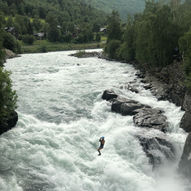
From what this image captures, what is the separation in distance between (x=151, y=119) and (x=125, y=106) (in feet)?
16.0

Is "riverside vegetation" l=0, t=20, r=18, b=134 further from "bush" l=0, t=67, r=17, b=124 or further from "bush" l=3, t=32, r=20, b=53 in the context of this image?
"bush" l=3, t=32, r=20, b=53

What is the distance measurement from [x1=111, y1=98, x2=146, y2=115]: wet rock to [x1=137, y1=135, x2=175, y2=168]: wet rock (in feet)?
24.7

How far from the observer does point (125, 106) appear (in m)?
31.5

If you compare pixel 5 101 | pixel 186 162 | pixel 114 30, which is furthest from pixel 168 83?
pixel 114 30

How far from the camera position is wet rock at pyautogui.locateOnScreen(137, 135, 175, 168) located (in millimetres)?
21688

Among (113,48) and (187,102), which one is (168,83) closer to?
(187,102)

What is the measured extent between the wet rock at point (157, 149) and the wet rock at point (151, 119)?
3.16 meters

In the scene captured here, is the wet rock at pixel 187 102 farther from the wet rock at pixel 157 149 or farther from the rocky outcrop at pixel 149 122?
the wet rock at pixel 157 149

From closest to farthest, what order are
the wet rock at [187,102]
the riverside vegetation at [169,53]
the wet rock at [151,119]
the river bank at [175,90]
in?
the river bank at [175,90]
the wet rock at [151,119]
the wet rock at [187,102]
the riverside vegetation at [169,53]

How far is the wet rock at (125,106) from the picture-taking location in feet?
101

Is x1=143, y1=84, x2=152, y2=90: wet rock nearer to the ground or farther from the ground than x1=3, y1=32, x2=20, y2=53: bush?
farther from the ground

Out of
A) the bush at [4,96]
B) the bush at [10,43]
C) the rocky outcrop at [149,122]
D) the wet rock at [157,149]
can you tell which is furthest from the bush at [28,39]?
the wet rock at [157,149]

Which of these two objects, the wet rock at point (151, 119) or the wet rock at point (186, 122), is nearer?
the wet rock at point (186, 122)

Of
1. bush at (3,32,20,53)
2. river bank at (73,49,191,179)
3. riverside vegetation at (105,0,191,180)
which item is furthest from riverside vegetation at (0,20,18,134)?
bush at (3,32,20,53)
